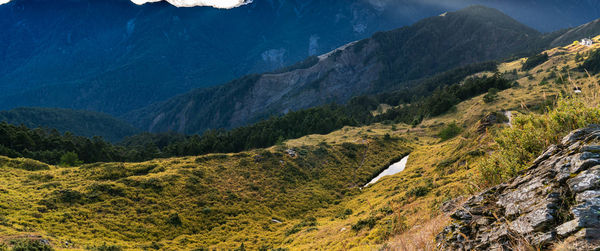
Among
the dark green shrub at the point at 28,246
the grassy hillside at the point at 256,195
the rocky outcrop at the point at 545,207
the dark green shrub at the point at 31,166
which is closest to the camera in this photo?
the rocky outcrop at the point at 545,207

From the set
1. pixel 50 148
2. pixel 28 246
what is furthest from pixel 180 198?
pixel 50 148

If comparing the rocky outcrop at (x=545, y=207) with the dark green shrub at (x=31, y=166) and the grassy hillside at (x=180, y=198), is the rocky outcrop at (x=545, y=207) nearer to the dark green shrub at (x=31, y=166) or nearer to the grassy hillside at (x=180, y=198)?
the grassy hillside at (x=180, y=198)

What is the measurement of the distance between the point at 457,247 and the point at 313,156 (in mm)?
47232

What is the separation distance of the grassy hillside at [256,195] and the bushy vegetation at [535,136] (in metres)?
0.05

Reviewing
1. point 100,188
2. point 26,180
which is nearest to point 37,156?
point 26,180

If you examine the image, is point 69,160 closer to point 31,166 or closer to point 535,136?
point 31,166

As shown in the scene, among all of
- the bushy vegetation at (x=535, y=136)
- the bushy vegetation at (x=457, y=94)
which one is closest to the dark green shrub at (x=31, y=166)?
the bushy vegetation at (x=535, y=136)

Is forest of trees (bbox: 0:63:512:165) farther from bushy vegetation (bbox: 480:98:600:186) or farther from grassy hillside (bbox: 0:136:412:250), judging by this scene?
bushy vegetation (bbox: 480:98:600:186)

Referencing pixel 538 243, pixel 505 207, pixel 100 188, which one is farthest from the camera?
pixel 100 188

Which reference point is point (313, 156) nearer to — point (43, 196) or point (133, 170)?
point (133, 170)

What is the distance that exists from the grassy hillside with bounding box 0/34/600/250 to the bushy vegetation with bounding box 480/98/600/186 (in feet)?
0.17

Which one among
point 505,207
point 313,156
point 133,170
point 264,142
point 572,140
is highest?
point 572,140

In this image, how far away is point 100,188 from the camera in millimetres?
31875

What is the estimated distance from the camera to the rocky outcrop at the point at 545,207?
443 centimetres
